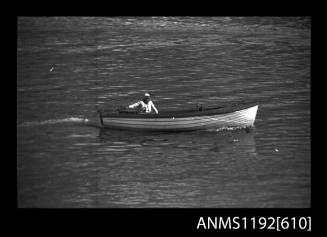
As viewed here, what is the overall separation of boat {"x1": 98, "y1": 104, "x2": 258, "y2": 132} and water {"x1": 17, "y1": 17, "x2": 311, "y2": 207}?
1.46 ft

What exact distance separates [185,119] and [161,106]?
6865mm

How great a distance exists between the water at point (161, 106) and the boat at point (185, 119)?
45 centimetres

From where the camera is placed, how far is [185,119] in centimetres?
3709

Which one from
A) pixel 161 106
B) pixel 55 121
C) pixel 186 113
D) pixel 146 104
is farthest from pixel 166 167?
pixel 161 106

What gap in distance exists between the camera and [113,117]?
37.8 m

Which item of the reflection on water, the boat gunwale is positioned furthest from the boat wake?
the boat gunwale

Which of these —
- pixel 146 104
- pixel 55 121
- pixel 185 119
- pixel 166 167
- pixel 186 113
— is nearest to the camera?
pixel 166 167

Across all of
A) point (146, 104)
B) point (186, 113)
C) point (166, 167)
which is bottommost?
point (166, 167)

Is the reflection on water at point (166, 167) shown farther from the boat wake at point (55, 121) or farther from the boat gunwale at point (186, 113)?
the boat wake at point (55, 121)

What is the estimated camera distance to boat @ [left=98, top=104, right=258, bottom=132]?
3700 centimetres

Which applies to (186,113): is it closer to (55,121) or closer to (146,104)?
(146,104)

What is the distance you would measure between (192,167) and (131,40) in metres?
23.8

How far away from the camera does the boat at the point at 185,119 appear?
37000 millimetres
